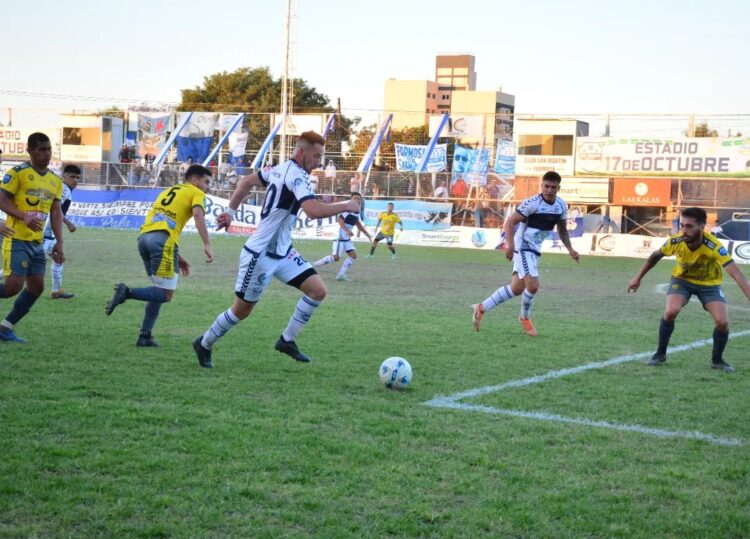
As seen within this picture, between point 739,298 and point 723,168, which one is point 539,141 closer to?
point 723,168

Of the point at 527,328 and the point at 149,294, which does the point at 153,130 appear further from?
the point at 149,294

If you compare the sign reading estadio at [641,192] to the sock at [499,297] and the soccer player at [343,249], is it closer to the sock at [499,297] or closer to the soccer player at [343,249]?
the soccer player at [343,249]

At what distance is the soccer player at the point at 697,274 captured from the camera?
29.8 ft

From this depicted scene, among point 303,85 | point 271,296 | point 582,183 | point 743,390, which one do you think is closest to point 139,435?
point 743,390

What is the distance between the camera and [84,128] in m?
57.4

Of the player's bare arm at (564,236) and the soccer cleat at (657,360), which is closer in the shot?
the soccer cleat at (657,360)

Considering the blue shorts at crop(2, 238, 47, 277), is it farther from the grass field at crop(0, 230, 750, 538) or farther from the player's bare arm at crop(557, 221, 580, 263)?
the player's bare arm at crop(557, 221, 580, 263)

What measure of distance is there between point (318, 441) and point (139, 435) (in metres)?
1.11

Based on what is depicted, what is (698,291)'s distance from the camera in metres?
9.48

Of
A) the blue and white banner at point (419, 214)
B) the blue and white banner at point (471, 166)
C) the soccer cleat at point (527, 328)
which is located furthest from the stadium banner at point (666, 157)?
the soccer cleat at point (527, 328)

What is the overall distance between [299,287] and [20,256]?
2.88 meters

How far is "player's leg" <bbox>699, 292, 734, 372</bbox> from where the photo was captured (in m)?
9.19

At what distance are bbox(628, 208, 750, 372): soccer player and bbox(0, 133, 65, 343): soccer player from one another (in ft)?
19.9

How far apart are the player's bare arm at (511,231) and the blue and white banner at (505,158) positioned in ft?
95.2
